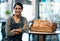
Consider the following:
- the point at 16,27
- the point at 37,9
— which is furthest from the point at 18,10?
the point at 37,9

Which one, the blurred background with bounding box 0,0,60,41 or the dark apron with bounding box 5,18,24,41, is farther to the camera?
the blurred background with bounding box 0,0,60,41

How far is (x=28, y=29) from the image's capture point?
2.91 m

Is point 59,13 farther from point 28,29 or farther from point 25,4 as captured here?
point 28,29

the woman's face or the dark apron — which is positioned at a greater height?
the woman's face

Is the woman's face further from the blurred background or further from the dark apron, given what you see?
the blurred background

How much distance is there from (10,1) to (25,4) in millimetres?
398

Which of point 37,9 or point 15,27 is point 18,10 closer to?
point 15,27

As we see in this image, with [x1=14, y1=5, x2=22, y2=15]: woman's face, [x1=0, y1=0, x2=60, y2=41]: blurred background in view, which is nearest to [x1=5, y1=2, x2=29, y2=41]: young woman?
[x1=14, y1=5, x2=22, y2=15]: woman's face

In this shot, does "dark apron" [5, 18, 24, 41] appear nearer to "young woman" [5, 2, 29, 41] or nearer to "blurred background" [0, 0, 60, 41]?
"young woman" [5, 2, 29, 41]

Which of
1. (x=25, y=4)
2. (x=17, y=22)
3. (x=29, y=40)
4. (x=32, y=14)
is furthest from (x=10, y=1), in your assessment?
(x=17, y=22)

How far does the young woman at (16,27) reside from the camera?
2.76m

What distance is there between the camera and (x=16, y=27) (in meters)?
2.84


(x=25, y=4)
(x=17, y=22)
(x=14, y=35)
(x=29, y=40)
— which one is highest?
(x=25, y=4)

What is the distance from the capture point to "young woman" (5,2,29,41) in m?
2.76
